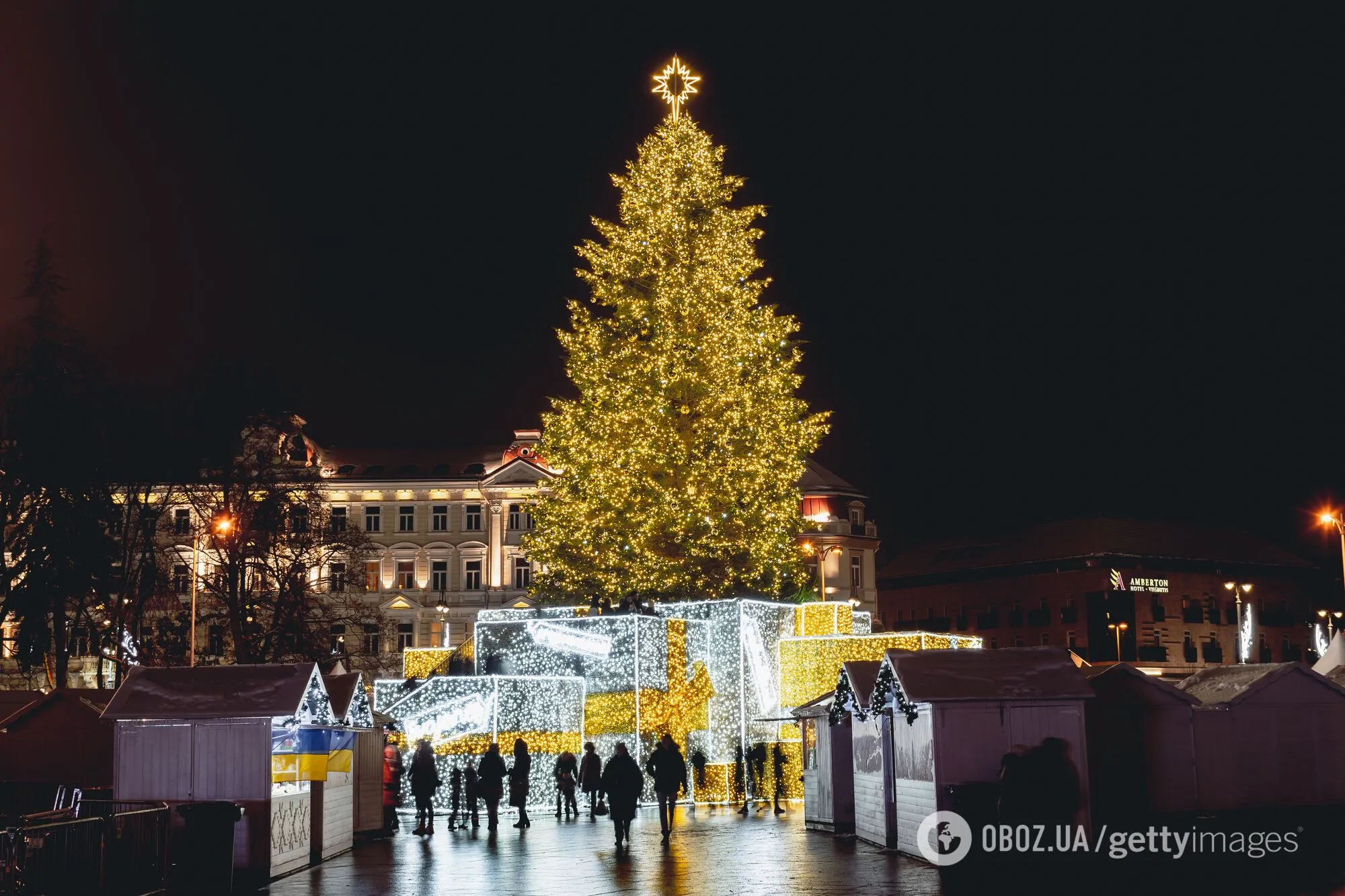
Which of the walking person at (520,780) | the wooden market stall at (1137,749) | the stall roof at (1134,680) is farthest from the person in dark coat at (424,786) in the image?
the stall roof at (1134,680)

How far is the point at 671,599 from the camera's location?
3991cm

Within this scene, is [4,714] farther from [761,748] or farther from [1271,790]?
[1271,790]

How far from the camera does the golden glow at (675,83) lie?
1805 inches

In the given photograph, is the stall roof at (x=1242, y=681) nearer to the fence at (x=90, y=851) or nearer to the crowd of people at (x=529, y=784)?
the crowd of people at (x=529, y=784)

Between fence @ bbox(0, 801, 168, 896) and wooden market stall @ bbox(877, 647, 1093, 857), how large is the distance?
8.89 metres

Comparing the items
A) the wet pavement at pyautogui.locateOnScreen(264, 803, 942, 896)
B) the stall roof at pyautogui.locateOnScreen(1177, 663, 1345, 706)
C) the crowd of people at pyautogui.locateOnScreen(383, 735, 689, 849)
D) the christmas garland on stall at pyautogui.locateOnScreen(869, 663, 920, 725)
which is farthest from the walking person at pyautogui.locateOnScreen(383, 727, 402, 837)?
the stall roof at pyautogui.locateOnScreen(1177, 663, 1345, 706)

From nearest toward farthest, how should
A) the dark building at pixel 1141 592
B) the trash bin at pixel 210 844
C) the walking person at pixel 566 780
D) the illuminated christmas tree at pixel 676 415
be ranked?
the trash bin at pixel 210 844, the walking person at pixel 566 780, the illuminated christmas tree at pixel 676 415, the dark building at pixel 1141 592

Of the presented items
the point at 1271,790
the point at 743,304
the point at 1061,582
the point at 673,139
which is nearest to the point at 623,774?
the point at 1271,790

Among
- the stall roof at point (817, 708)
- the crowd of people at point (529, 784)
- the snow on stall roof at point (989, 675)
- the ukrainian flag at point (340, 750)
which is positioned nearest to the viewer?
the snow on stall roof at point (989, 675)

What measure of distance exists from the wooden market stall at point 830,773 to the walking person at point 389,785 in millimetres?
7338

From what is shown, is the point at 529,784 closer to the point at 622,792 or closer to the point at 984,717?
the point at 622,792

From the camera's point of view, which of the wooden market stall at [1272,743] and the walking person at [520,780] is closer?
the wooden market stall at [1272,743]

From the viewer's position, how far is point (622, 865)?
20.4 meters

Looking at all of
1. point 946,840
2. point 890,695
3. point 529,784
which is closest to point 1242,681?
point 890,695
